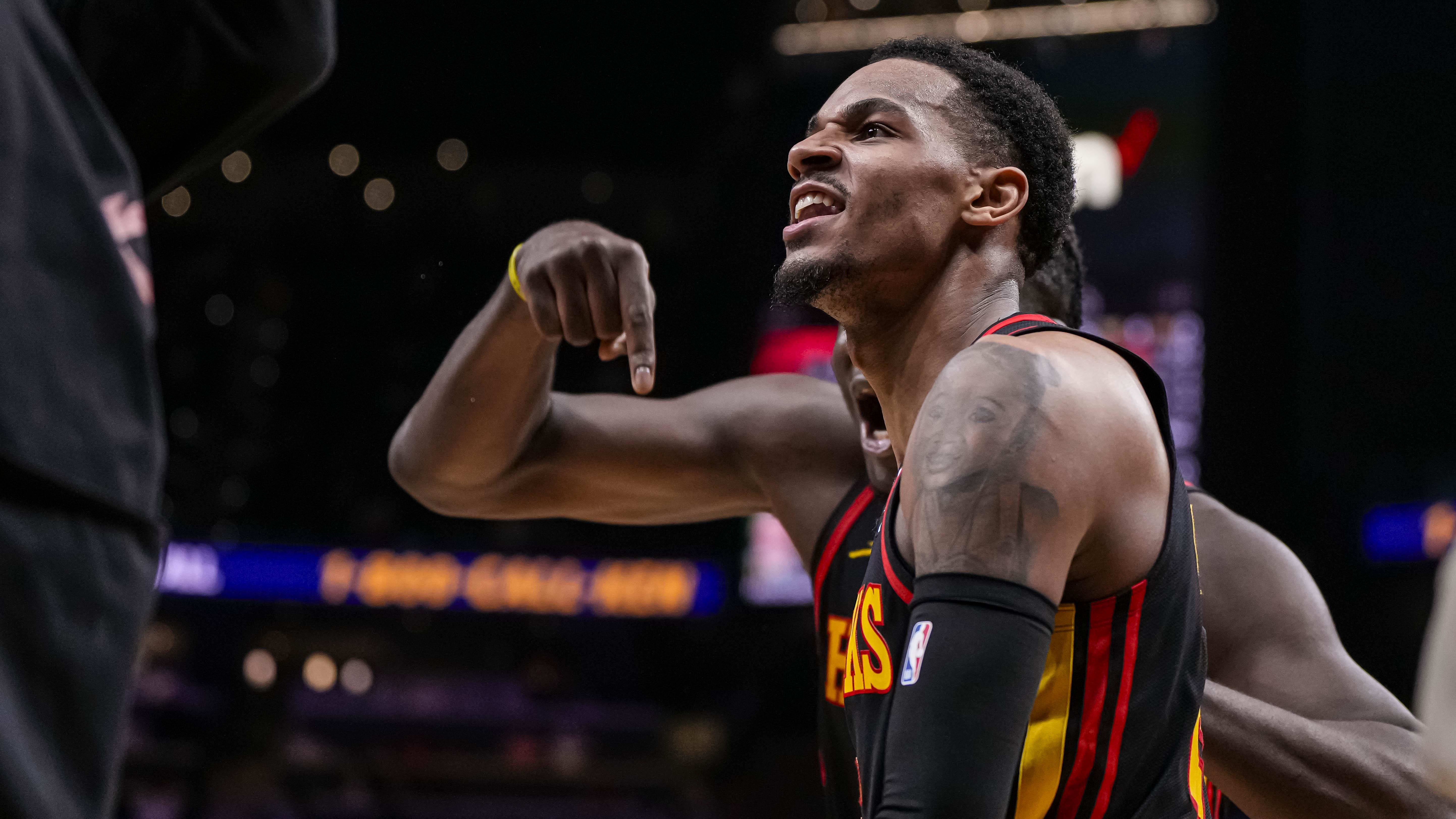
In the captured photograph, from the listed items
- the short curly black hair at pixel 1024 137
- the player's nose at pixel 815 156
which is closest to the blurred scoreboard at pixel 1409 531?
the short curly black hair at pixel 1024 137

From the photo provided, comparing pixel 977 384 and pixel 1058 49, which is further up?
pixel 977 384

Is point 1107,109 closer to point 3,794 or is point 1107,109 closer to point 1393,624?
point 1393,624

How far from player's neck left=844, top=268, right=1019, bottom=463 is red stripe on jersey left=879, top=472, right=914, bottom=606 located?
0.24 metres

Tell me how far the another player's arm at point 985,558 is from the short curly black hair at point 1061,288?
972 millimetres

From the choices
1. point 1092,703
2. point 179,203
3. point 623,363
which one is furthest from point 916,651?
point 179,203

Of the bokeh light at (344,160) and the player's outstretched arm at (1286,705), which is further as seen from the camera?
the bokeh light at (344,160)

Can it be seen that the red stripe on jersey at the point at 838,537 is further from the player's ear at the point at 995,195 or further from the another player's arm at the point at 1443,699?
the another player's arm at the point at 1443,699

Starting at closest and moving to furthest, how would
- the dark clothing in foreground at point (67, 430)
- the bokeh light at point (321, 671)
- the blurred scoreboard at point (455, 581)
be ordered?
1. the dark clothing in foreground at point (67, 430)
2. the blurred scoreboard at point (455, 581)
3. the bokeh light at point (321, 671)

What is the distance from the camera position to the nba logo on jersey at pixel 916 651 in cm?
135

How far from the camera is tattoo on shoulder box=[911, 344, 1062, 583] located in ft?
4.48

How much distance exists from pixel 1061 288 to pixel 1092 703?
3.88 feet

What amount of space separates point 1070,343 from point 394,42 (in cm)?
1109

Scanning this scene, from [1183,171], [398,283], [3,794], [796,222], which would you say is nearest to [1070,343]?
[796,222]

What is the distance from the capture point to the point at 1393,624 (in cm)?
691
